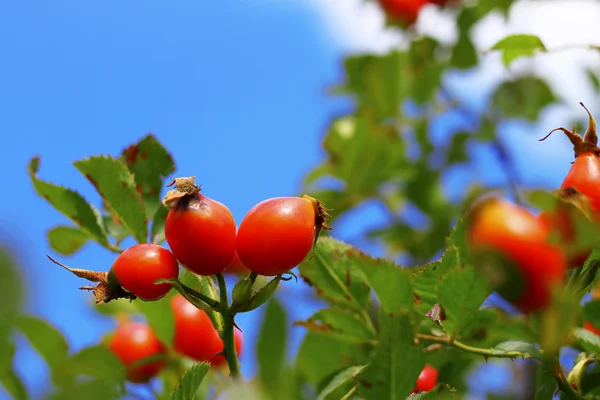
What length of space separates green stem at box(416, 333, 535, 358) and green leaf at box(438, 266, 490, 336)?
3cm

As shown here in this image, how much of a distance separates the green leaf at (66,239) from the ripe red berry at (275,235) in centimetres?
52

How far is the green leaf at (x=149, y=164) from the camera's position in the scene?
1.42m

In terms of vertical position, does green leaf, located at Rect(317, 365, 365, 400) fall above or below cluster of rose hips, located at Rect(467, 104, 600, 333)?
below

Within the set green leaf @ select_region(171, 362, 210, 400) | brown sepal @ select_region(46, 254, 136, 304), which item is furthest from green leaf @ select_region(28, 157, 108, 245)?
green leaf @ select_region(171, 362, 210, 400)

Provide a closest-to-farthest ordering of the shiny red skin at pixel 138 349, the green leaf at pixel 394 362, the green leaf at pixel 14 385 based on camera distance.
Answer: the green leaf at pixel 394 362 → the green leaf at pixel 14 385 → the shiny red skin at pixel 138 349

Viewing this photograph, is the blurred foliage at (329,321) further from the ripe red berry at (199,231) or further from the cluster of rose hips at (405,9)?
the cluster of rose hips at (405,9)

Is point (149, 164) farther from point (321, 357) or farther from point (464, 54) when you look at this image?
point (464, 54)

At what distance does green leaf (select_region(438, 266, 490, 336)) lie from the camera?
1.02 metres

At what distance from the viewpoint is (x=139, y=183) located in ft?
4.65

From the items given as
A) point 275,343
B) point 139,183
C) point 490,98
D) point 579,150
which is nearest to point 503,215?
point 275,343

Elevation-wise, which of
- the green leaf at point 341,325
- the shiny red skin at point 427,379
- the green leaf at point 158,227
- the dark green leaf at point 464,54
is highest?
the dark green leaf at point 464,54

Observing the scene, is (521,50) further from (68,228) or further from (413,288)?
(68,228)

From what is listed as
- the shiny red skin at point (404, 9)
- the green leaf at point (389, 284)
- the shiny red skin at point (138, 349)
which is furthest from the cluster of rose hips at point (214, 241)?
the shiny red skin at point (404, 9)

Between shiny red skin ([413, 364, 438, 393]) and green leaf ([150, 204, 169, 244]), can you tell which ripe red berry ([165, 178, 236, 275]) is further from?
shiny red skin ([413, 364, 438, 393])
